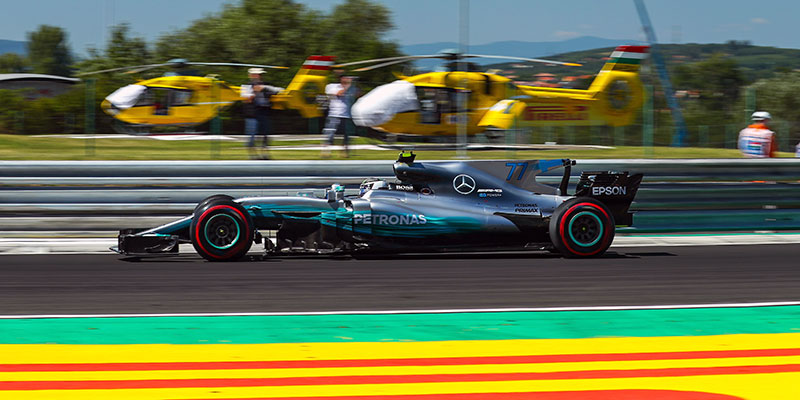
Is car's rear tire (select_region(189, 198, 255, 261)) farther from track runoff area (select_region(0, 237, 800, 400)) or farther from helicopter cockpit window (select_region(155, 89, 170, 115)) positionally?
helicopter cockpit window (select_region(155, 89, 170, 115))

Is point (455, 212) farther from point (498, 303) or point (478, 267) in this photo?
point (498, 303)

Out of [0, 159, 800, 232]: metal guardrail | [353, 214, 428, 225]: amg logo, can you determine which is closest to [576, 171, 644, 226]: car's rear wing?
[0, 159, 800, 232]: metal guardrail

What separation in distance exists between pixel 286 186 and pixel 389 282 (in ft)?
9.75

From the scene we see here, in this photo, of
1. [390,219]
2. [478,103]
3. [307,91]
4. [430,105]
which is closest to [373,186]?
[390,219]

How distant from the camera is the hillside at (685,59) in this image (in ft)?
45.2

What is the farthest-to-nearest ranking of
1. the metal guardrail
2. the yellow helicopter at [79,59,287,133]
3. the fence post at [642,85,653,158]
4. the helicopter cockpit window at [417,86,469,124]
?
the helicopter cockpit window at [417,86,469,124] → the yellow helicopter at [79,59,287,133] → the fence post at [642,85,653,158] → the metal guardrail

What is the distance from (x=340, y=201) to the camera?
8.37m

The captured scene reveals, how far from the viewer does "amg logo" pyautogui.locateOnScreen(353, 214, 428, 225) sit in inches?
326

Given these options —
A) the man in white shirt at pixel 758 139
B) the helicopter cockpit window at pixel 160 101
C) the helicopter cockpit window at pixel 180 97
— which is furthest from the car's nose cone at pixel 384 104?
the man in white shirt at pixel 758 139

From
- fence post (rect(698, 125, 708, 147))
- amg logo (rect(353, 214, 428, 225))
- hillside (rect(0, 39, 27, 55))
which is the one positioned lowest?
amg logo (rect(353, 214, 428, 225))

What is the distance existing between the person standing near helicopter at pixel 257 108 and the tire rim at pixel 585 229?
3.80 m

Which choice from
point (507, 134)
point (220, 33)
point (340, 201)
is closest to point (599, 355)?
point (340, 201)

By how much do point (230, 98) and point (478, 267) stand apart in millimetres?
4541

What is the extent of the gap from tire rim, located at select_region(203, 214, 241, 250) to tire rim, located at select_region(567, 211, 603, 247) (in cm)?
295
